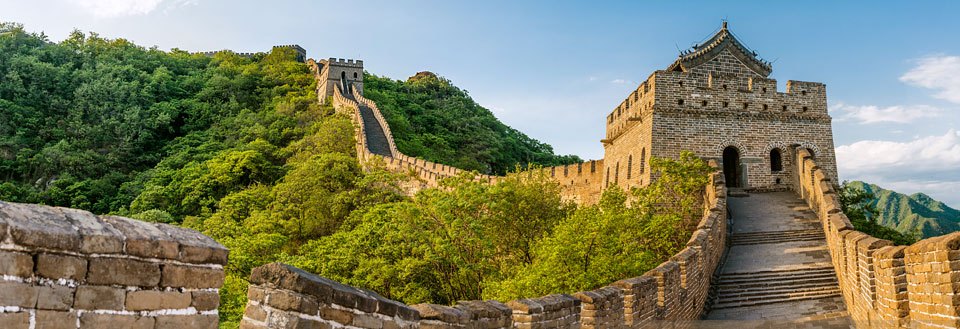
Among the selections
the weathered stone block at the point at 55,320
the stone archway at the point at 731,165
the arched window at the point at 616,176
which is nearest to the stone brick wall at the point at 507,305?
the weathered stone block at the point at 55,320

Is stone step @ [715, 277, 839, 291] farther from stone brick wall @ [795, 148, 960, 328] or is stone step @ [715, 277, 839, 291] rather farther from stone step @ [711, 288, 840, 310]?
stone step @ [711, 288, 840, 310]

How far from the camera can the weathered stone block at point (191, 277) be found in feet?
11.9

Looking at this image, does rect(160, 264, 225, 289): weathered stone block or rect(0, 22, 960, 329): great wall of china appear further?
rect(160, 264, 225, 289): weathered stone block

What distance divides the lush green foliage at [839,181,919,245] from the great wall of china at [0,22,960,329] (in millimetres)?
983

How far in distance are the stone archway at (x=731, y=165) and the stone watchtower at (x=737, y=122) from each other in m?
0.06

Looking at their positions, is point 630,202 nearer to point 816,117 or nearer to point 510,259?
point 510,259

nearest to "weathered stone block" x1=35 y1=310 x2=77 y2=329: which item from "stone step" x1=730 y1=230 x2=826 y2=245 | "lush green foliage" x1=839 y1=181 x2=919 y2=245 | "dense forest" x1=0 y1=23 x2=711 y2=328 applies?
"dense forest" x1=0 y1=23 x2=711 y2=328

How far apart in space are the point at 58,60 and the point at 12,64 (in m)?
6.28

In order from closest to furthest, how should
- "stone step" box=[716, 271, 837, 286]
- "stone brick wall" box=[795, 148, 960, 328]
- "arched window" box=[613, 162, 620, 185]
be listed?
"stone brick wall" box=[795, 148, 960, 328]
"stone step" box=[716, 271, 837, 286]
"arched window" box=[613, 162, 620, 185]

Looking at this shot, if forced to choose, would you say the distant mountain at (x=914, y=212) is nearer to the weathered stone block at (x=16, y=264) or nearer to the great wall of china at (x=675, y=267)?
the great wall of china at (x=675, y=267)

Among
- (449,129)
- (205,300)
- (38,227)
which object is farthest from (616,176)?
(449,129)

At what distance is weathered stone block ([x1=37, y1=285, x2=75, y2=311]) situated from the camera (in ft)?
10.3

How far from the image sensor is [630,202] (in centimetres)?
2127

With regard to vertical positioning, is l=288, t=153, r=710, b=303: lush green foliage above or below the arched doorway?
below
